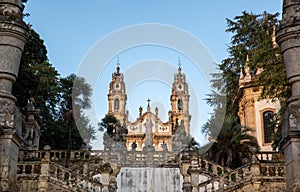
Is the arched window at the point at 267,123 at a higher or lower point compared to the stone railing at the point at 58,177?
higher

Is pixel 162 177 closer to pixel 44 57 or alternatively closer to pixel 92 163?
pixel 92 163

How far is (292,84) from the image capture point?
9.13 meters

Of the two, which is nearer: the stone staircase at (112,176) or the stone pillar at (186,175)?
the stone staircase at (112,176)

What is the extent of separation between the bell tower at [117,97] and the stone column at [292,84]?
78.2m

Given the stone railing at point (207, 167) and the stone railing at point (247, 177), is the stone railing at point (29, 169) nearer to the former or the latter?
the stone railing at point (247, 177)

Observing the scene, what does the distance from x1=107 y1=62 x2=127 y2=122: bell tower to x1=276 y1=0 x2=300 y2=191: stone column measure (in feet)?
257

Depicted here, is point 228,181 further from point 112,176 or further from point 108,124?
point 108,124

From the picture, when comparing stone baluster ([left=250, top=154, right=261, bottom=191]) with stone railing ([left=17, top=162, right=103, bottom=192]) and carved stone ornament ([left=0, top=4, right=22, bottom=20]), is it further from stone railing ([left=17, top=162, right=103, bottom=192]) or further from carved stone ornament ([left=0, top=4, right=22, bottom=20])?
carved stone ornament ([left=0, top=4, right=22, bottom=20])

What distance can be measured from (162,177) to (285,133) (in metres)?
17.0

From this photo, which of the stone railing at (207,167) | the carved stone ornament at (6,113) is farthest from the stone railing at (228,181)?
the carved stone ornament at (6,113)

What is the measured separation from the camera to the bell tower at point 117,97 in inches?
3516

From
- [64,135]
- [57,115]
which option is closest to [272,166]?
[64,135]

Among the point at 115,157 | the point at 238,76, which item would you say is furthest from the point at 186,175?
the point at 238,76

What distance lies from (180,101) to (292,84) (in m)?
85.8
